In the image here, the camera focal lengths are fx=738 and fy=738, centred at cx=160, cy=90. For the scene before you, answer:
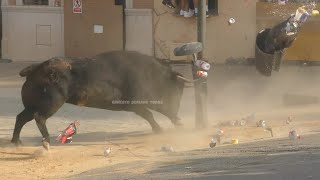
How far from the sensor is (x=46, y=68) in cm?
1067

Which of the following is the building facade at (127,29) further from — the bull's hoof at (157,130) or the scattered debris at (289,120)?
the bull's hoof at (157,130)

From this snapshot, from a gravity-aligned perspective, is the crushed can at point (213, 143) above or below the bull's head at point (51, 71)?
below

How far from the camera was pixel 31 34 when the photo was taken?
21.4 m

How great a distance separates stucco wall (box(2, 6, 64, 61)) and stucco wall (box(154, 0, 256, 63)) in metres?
3.02

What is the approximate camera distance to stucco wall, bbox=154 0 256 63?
20266 mm

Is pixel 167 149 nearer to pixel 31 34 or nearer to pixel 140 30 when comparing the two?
pixel 140 30

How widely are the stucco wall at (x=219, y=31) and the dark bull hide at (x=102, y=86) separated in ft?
28.6

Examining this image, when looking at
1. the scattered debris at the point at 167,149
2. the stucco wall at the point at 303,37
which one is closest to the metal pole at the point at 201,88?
the scattered debris at the point at 167,149

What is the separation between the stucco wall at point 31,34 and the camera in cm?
2127

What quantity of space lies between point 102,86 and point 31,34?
1084cm

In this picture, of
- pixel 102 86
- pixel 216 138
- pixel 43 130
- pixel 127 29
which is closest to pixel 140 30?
pixel 127 29

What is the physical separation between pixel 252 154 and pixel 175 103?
256 cm

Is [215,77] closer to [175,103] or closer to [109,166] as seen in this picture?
[175,103]

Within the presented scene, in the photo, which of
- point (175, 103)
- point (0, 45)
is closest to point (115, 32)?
point (0, 45)
